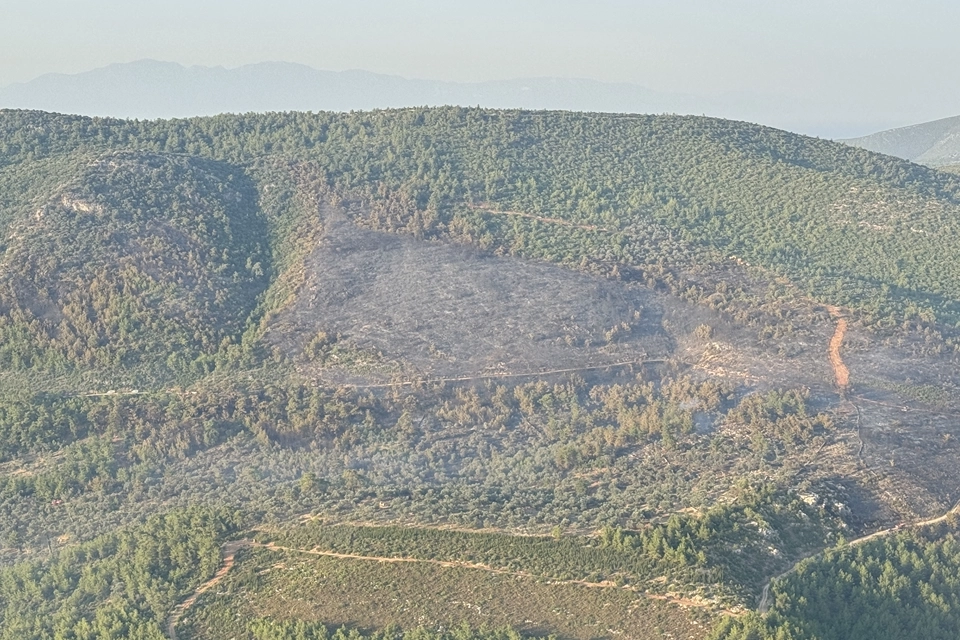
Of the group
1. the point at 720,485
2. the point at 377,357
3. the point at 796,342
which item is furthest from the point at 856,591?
the point at 377,357

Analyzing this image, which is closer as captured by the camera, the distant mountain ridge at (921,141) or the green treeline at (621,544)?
the green treeline at (621,544)

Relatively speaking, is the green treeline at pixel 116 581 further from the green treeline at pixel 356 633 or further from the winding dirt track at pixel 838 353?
the winding dirt track at pixel 838 353

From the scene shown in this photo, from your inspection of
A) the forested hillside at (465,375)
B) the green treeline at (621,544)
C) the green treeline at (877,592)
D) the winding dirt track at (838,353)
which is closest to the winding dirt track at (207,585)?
the forested hillside at (465,375)

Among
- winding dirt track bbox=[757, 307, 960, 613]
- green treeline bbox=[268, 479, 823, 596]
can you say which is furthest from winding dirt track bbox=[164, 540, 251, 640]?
winding dirt track bbox=[757, 307, 960, 613]

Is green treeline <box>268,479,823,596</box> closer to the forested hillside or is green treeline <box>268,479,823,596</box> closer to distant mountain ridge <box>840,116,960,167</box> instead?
the forested hillside

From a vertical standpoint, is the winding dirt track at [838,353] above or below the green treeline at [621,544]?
above

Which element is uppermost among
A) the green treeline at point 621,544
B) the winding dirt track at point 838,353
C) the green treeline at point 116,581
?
the winding dirt track at point 838,353

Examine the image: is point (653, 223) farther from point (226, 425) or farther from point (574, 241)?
point (226, 425)
